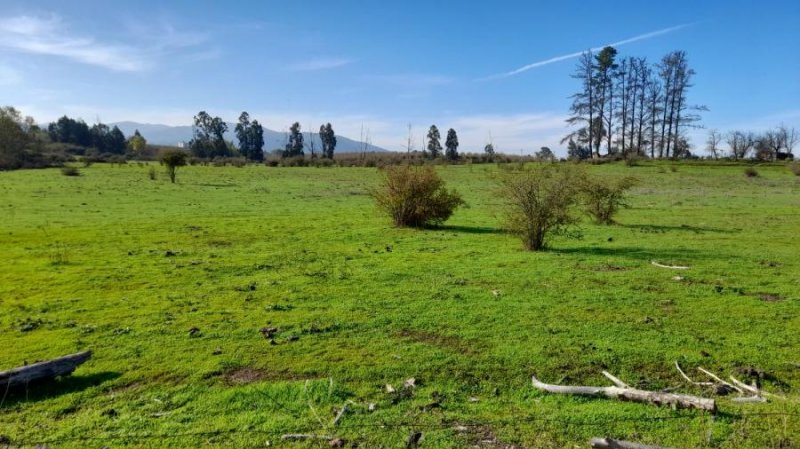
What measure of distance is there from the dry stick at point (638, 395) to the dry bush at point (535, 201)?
10.5 m

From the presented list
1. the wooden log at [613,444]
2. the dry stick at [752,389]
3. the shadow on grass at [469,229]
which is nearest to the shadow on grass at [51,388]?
the wooden log at [613,444]

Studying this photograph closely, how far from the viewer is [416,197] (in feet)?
76.8

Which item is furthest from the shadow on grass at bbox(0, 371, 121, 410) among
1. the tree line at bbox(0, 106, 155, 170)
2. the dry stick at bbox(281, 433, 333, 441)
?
the tree line at bbox(0, 106, 155, 170)

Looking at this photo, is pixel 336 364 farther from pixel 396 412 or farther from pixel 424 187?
pixel 424 187

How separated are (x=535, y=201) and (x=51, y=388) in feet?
43.0

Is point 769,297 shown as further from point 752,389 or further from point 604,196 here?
point 604,196

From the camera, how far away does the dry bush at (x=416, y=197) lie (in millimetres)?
23359

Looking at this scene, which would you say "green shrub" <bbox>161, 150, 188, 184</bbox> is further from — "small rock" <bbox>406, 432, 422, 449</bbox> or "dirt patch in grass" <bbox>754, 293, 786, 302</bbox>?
"small rock" <bbox>406, 432, 422, 449</bbox>

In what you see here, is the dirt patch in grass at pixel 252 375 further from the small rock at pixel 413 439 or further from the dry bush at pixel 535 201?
the dry bush at pixel 535 201

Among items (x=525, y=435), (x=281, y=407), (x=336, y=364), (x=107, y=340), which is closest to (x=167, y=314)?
(x=107, y=340)

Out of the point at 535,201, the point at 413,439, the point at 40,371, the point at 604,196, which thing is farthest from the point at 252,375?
the point at 604,196

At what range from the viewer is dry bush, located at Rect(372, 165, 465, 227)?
2336 centimetres

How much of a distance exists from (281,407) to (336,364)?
4.51 feet

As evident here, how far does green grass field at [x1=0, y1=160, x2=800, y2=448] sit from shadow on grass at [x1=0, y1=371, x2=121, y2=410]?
33mm
